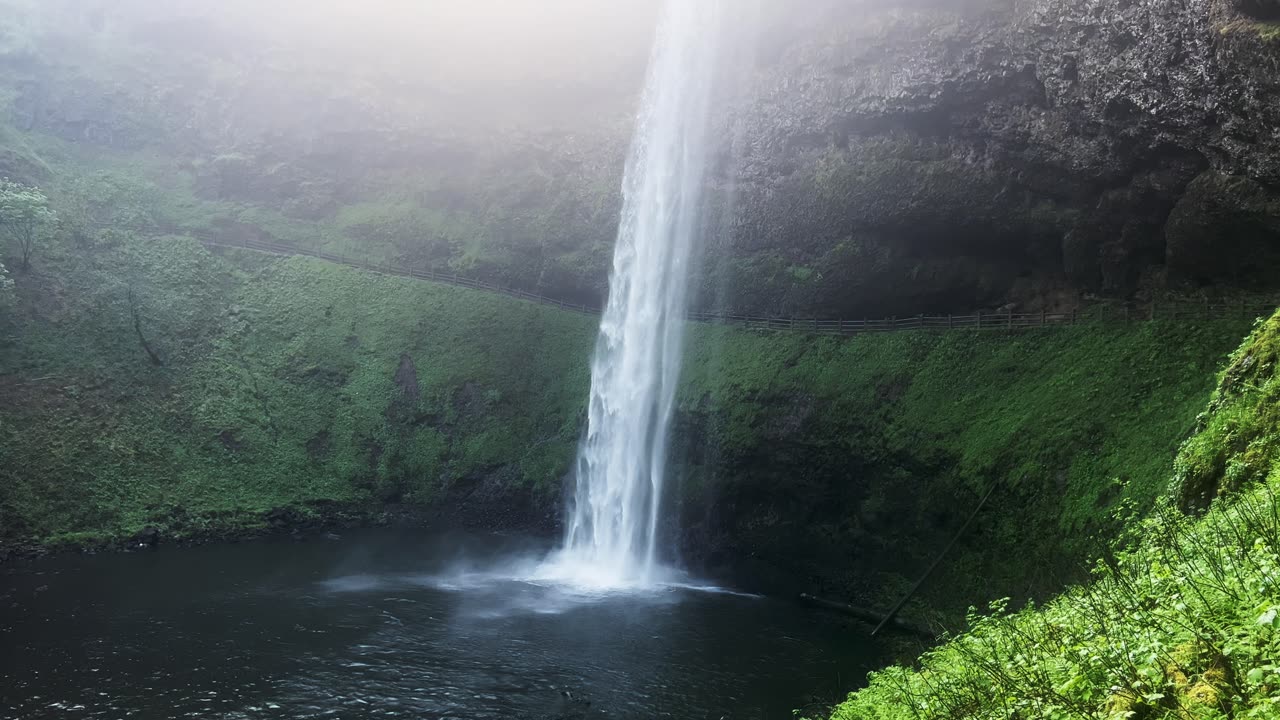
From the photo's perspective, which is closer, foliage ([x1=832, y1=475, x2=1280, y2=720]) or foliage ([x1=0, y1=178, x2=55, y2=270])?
foliage ([x1=832, y1=475, x2=1280, y2=720])

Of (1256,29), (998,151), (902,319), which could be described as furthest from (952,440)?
(1256,29)

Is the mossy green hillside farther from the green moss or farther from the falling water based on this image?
the green moss

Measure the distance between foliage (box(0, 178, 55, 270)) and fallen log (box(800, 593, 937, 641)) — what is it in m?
32.6

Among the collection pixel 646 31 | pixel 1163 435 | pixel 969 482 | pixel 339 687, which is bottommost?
pixel 339 687

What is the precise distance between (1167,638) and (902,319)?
959 inches

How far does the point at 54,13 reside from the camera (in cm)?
5103

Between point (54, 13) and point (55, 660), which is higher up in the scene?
point (54, 13)

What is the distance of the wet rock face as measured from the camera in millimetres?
20109

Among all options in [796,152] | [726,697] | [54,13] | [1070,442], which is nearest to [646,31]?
[796,152]

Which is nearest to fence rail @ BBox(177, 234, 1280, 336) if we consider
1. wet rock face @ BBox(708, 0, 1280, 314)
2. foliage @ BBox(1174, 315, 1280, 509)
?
wet rock face @ BBox(708, 0, 1280, 314)

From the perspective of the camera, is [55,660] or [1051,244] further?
[1051,244]

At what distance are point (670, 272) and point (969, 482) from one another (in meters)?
15.5

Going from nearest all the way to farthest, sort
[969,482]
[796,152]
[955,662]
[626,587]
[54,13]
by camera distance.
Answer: [955,662] < [969,482] < [626,587] < [796,152] < [54,13]

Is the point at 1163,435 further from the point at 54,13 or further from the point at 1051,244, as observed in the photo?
the point at 54,13
